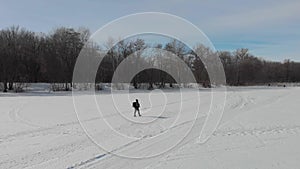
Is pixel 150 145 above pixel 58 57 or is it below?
below

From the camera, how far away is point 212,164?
351 inches

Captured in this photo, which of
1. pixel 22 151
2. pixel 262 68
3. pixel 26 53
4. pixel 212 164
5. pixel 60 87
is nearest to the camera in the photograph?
pixel 212 164

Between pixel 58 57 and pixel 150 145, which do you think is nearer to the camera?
pixel 150 145

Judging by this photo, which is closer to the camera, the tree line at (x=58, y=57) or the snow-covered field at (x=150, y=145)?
the snow-covered field at (x=150, y=145)

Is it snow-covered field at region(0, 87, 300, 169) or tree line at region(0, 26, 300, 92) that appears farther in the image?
tree line at region(0, 26, 300, 92)

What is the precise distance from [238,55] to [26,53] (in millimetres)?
83676

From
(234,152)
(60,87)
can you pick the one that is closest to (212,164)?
(234,152)

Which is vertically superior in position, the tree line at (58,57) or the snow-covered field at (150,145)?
the tree line at (58,57)

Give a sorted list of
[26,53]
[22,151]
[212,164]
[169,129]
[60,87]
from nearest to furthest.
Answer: [212,164] < [22,151] < [169,129] < [60,87] < [26,53]

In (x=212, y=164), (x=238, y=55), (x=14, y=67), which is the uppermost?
(x=238, y=55)

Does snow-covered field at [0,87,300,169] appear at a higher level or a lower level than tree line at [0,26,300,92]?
lower

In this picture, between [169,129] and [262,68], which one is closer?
[169,129]

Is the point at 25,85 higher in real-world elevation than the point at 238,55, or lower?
lower

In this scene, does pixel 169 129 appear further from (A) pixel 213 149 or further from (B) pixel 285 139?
(B) pixel 285 139
